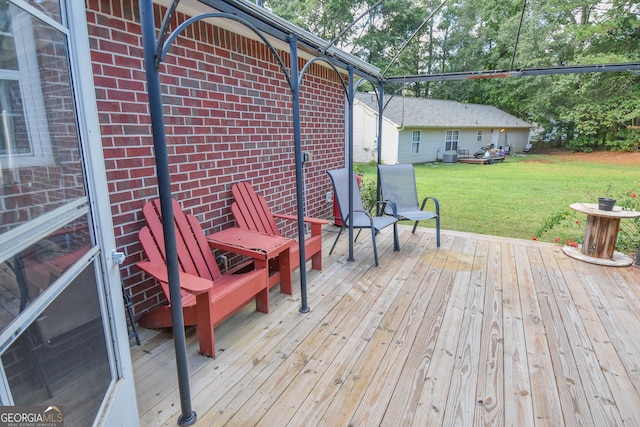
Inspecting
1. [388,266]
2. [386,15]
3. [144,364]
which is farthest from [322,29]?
[144,364]

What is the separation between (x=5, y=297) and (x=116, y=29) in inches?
77.6

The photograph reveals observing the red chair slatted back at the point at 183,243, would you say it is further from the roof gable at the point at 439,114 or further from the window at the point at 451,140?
the window at the point at 451,140

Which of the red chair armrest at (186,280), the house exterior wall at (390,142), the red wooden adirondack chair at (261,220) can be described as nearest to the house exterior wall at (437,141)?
the house exterior wall at (390,142)

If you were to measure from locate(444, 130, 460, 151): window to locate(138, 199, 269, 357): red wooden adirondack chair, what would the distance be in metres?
17.1

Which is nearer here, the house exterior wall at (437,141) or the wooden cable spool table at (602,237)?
the wooden cable spool table at (602,237)

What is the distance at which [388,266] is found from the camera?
3617 mm

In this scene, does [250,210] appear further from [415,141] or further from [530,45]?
[530,45]

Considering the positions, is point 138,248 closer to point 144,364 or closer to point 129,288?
point 129,288

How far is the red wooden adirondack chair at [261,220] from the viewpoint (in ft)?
10.0

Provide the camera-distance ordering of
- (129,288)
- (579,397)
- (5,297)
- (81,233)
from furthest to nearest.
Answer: (129,288)
(579,397)
(81,233)
(5,297)

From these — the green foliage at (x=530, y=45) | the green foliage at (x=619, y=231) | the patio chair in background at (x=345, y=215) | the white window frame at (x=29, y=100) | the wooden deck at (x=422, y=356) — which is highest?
the green foliage at (x=530, y=45)

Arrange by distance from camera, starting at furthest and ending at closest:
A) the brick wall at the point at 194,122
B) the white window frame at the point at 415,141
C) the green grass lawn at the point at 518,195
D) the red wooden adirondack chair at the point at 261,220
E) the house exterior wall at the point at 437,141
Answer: the white window frame at the point at 415,141 → the house exterior wall at the point at 437,141 → the green grass lawn at the point at 518,195 → the red wooden adirondack chair at the point at 261,220 → the brick wall at the point at 194,122

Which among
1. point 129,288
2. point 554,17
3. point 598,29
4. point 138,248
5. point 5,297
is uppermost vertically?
point 554,17

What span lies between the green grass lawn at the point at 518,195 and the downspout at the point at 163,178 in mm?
4580
